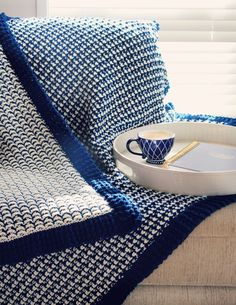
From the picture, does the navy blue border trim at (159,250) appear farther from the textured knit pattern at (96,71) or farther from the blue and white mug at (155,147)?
the textured knit pattern at (96,71)

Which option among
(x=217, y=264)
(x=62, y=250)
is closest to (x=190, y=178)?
(x=217, y=264)

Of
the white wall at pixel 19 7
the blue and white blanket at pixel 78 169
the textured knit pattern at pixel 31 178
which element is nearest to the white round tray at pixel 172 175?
the blue and white blanket at pixel 78 169

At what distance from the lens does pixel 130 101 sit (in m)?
1.58

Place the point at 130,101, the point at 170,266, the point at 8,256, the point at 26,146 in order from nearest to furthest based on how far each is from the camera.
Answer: the point at 8,256 → the point at 170,266 → the point at 26,146 → the point at 130,101

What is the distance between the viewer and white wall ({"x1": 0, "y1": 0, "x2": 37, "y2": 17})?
6.40 feet

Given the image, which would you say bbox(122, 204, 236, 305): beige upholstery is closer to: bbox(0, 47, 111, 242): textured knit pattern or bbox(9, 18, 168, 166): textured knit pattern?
bbox(0, 47, 111, 242): textured knit pattern

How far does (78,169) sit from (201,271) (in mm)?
378

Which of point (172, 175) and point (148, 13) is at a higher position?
point (148, 13)

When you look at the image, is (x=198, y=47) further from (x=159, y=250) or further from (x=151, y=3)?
(x=159, y=250)

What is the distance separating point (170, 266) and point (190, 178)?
0.68 ft

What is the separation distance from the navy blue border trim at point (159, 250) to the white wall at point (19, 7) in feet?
3.29

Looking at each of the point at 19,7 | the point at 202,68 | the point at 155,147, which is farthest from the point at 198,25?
the point at 155,147

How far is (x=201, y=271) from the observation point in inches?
52.6

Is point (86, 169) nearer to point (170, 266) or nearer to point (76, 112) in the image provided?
point (76, 112)
